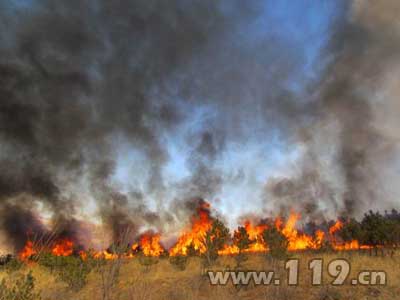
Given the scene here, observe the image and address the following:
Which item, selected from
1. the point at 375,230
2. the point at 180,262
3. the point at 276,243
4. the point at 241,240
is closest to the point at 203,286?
the point at 180,262

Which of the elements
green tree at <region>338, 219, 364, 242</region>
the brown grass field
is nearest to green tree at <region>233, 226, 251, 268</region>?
the brown grass field

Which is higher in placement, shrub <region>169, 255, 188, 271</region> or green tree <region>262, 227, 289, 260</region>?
green tree <region>262, 227, 289, 260</region>

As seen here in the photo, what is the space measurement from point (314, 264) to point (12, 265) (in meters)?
21.6

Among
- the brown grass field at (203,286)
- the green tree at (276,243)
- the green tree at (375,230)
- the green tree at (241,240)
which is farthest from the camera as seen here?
the green tree at (241,240)

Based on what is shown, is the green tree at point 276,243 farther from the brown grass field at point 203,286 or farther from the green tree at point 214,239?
the green tree at point 214,239

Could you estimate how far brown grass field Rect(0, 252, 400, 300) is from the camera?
45.9 ft

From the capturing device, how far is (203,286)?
1714cm

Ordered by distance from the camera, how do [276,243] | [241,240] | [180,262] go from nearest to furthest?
[276,243]
[180,262]
[241,240]

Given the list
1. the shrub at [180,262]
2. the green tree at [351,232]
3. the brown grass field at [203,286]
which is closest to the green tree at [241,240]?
the brown grass field at [203,286]

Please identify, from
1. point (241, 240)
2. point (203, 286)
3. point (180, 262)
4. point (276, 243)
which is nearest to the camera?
point (203, 286)

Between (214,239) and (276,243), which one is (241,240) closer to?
(214,239)

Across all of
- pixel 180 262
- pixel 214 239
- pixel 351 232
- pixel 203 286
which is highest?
pixel 351 232

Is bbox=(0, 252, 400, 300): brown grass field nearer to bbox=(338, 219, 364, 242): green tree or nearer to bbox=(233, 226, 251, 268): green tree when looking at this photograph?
bbox=(233, 226, 251, 268): green tree

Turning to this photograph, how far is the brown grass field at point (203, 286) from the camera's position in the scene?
→ 1398 cm
